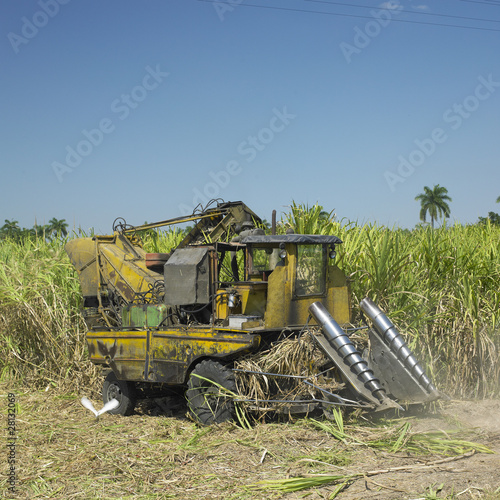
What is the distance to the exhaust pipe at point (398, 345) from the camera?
6551 millimetres

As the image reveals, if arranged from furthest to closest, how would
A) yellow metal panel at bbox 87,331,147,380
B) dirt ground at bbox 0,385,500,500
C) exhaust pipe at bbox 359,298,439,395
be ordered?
1. yellow metal panel at bbox 87,331,147,380
2. exhaust pipe at bbox 359,298,439,395
3. dirt ground at bbox 0,385,500,500

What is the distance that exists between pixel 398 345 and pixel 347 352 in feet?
2.41

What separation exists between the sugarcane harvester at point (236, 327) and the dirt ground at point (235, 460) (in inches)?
17.8

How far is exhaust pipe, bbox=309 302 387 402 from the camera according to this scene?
20.6 ft

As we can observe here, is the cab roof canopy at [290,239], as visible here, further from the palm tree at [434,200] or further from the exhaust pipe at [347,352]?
the palm tree at [434,200]

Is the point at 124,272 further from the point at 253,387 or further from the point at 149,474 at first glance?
the point at 149,474

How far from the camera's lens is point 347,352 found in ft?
21.1

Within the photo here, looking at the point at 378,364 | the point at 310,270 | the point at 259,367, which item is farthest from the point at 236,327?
the point at 378,364

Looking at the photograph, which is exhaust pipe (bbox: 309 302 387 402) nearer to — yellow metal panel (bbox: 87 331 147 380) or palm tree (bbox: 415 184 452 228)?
yellow metal panel (bbox: 87 331 147 380)

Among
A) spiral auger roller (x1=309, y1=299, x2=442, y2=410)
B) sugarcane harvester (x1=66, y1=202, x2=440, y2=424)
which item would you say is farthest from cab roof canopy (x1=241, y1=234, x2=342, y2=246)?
spiral auger roller (x1=309, y1=299, x2=442, y2=410)

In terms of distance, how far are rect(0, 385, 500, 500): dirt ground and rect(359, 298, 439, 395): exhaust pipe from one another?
1.49ft

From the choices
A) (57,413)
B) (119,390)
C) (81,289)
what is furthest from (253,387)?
(81,289)

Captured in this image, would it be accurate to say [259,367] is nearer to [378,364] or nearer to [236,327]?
[236,327]

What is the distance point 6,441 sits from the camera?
6.64 m
